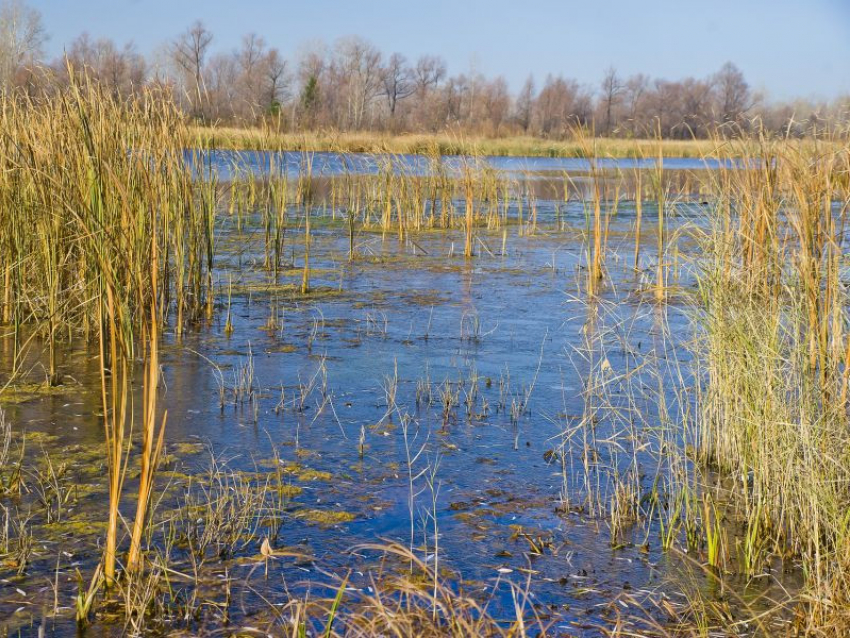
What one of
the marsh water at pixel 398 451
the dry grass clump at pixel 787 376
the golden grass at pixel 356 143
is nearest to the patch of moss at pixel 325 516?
the marsh water at pixel 398 451

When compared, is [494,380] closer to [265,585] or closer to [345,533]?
[345,533]

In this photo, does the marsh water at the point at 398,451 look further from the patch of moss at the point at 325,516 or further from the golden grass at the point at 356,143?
the golden grass at the point at 356,143

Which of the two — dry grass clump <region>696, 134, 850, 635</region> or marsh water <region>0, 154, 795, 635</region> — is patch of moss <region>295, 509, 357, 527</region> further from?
dry grass clump <region>696, 134, 850, 635</region>

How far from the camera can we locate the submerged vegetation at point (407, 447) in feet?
8.59

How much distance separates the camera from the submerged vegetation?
262 centimetres

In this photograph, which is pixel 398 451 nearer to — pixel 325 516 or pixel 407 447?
pixel 407 447

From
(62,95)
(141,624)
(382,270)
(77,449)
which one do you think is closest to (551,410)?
(77,449)

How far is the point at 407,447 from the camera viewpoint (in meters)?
3.78

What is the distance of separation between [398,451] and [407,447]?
0.31 meters

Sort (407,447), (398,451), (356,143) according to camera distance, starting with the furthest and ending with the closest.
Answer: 1. (356,143)
2. (398,451)
3. (407,447)

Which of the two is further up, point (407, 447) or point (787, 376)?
point (787, 376)

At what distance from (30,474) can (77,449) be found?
1.30 feet

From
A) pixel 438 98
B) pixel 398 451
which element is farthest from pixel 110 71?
pixel 438 98

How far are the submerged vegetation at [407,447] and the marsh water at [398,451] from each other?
2 cm
